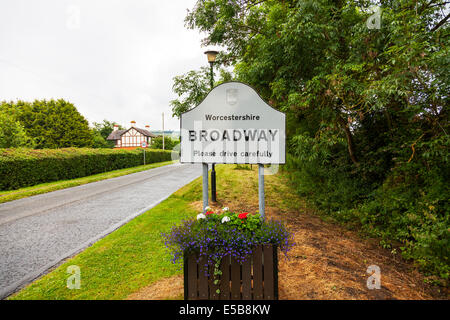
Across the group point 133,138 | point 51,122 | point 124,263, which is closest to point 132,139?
point 133,138

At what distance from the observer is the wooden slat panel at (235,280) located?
241cm

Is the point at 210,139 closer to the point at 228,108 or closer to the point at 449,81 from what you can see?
the point at 228,108

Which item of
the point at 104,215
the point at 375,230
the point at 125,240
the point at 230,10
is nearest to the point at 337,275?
the point at 375,230

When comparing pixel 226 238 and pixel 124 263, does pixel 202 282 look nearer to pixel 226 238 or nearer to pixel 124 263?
pixel 226 238

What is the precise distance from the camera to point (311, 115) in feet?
21.9

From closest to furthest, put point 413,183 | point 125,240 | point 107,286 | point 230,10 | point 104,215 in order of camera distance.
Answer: point 107,286 → point 125,240 → point 413,183 → point 104,215 → point 230,10

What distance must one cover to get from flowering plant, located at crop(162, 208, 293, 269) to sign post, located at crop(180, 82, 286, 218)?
0.73 meters

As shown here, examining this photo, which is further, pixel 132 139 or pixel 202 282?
pixel 132 139

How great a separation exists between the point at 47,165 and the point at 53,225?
361 inches

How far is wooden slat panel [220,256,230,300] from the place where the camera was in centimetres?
241

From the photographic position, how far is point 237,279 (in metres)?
2.43

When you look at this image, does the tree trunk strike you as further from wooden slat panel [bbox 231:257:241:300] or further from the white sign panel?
wooden slat panel [bbox 231:257:241:300]
